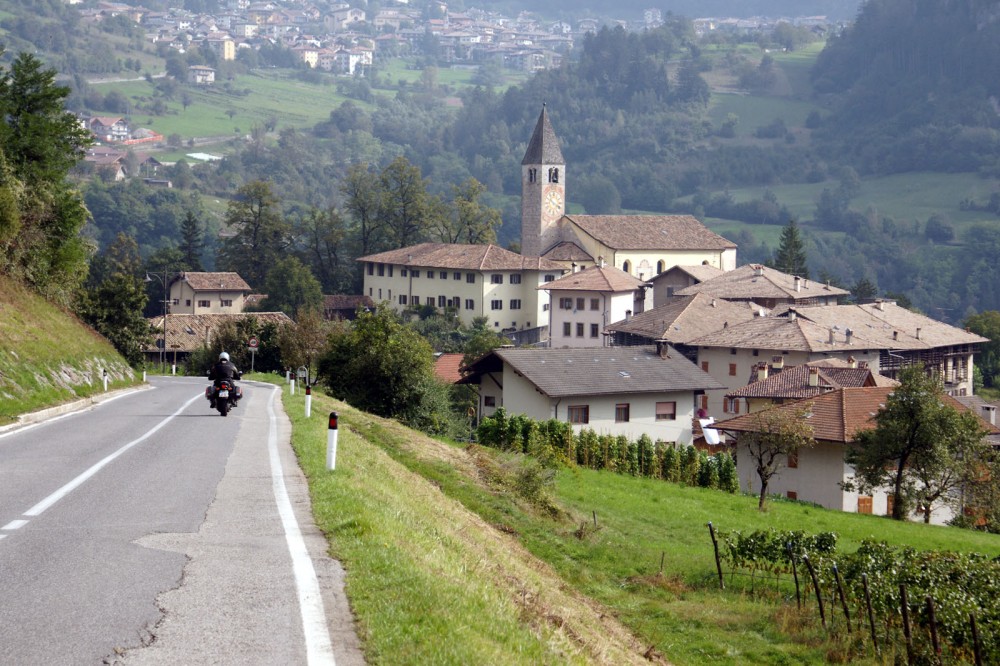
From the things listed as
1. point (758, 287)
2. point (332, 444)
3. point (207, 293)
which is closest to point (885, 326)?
point (758, 287)

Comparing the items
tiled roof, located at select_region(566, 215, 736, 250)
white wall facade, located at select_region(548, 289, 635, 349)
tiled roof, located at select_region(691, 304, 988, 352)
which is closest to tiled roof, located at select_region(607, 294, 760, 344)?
tiled roof, located at select_region(691, 304, 988, 352)

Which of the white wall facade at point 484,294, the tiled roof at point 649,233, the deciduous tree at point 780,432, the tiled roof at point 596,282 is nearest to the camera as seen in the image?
the deciduous tree at point 780,432

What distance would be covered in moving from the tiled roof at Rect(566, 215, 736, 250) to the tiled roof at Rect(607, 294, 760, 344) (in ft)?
90.6

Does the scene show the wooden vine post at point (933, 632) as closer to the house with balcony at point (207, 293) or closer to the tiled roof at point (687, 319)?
the tiled roof at point (687, 319)

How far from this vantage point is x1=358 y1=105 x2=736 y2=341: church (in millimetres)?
108250

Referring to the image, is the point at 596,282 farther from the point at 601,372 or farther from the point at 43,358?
the point at 43,358

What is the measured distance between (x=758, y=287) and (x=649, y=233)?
866 inches

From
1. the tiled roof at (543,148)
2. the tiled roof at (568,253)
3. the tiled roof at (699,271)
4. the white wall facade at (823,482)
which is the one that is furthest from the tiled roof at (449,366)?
the tiled roof at (543,148)

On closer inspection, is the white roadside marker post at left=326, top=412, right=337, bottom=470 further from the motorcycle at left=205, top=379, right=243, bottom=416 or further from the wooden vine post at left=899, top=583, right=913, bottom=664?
the motorcycle at left=205, top=379, right=243, bottom=416

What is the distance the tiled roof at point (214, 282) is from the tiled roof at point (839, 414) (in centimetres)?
7462

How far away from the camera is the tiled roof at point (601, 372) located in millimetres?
52375

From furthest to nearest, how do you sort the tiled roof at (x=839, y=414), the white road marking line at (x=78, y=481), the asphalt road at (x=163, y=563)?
the tiled roof at (x=839, y=414), the white road marking line at (x=78, y=481), the asphalt road at (x=163, y=563)

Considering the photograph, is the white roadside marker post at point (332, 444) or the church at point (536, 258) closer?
the white roadside marker post at point (332, 444)

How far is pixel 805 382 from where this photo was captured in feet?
184
